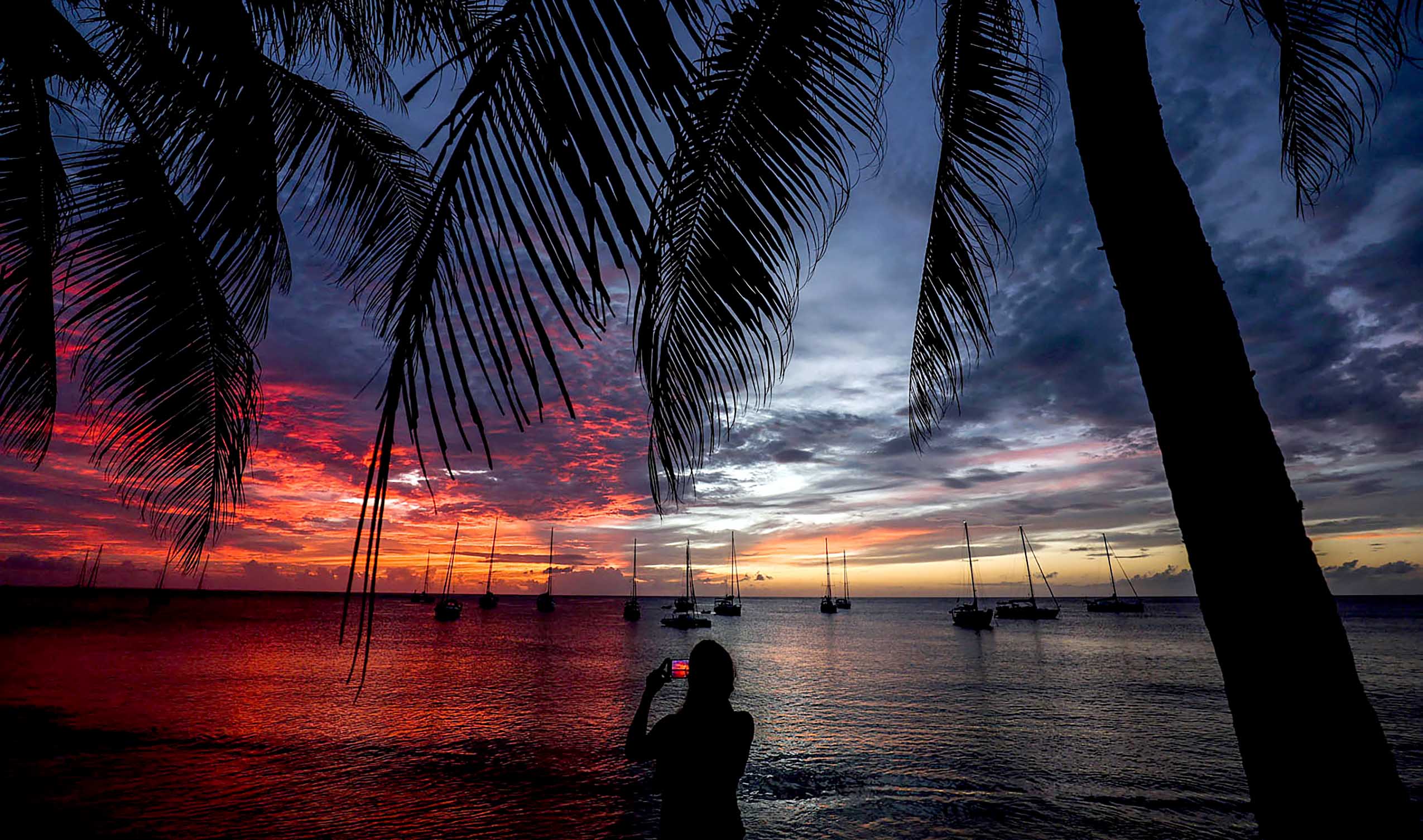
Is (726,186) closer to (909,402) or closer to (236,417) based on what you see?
(909,402)

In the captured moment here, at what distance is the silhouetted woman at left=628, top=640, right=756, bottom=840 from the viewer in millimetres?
2834

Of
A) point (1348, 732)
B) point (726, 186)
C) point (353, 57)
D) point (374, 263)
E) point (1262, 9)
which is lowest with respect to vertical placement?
point (1348, 732)

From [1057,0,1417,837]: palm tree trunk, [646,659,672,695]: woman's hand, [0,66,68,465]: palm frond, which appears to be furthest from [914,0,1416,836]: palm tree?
[0,66,68,465]: palm frond

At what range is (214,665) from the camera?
32.3 m

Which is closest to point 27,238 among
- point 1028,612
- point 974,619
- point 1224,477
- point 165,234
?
point 165,234

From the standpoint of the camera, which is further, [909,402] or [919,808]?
[919,808]

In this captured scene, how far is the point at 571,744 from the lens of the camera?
1783 cm

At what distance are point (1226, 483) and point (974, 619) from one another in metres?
77.3

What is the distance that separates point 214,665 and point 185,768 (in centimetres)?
2240

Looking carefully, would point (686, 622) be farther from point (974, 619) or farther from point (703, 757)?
point (703, 757)

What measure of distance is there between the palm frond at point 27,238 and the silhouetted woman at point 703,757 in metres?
2.86

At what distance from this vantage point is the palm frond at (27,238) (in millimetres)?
2346

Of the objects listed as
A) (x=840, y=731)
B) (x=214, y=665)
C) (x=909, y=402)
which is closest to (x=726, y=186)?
(x=909, y=402)

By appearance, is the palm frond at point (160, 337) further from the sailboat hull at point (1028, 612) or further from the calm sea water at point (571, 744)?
the sailboat hull at point (1028, 612)
